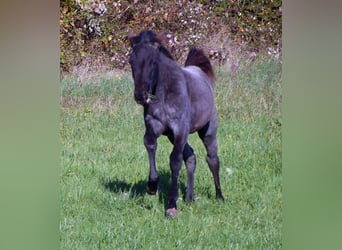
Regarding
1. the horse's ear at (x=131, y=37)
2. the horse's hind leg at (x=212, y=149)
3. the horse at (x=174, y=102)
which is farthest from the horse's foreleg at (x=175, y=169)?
the horse's ear at (x=131, y=37)

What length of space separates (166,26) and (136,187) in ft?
2.17

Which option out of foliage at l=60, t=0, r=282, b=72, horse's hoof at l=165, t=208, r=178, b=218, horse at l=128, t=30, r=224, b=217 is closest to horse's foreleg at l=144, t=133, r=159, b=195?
horse at l=128, t=30, r=224, b=217

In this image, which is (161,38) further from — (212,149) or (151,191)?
(151,191)

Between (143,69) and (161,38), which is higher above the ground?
(161,38)

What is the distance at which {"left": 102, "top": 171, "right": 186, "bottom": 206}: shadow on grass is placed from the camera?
3076 millimetres

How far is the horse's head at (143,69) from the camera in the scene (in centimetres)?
292

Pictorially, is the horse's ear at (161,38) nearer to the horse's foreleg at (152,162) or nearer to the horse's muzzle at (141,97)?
the horse's muzzle at (141,97)

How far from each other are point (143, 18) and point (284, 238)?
1.03 m

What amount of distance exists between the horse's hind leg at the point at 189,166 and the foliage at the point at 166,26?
378 mm

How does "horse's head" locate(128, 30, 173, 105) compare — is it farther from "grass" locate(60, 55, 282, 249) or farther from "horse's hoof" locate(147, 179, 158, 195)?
"horse's hoof" locate(147, 179, 158, 195)

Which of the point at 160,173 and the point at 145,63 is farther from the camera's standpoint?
the point at 160,173

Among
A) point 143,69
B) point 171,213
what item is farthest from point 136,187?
point 143,69

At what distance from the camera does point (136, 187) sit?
3.09 metres
